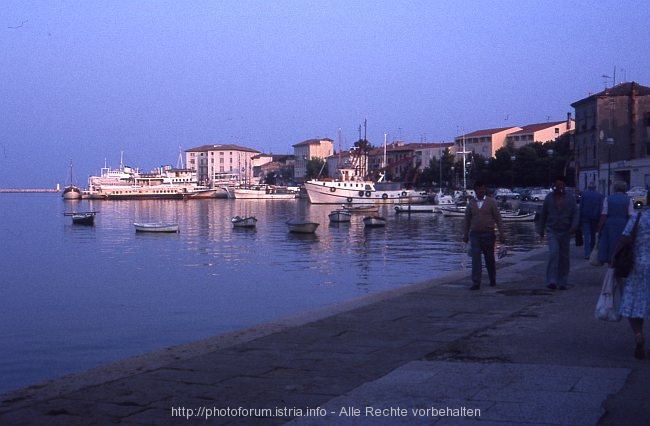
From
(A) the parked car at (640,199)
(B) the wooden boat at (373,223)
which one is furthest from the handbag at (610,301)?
(B) the wooden boat at (373,223)

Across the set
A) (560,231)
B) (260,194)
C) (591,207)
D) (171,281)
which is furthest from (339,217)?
(260,194)

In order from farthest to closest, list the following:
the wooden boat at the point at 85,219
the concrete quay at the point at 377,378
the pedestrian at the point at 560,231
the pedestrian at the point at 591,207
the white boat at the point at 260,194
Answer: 1. the white boat at the point at 260,194
2. the wooden boat at the point at 85,219
3. the pedestrian at the point at 591,207
4. the pedestrian at the point at 560,231
5. the concrete quay at the point at 377,378

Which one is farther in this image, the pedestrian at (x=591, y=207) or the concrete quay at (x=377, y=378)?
the pedestrian at (x=591, y=207)

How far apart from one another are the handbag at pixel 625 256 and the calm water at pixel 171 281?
8437 millimetres

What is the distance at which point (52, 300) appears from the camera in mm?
23516

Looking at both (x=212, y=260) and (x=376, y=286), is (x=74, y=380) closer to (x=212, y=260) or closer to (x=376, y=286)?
(x=376, y=286)

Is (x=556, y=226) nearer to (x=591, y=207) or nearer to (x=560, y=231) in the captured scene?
(x=560, y=231)

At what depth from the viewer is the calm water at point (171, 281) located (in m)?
15.8

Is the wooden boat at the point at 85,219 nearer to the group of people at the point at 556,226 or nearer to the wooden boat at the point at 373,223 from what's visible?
the wooden boat at the point at 373,223

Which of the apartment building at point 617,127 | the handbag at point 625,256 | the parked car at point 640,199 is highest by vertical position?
the apartment building at point 617,127

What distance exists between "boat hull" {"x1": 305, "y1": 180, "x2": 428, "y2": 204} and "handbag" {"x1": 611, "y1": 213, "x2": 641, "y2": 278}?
3678 inches

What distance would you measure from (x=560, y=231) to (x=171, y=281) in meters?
17.3

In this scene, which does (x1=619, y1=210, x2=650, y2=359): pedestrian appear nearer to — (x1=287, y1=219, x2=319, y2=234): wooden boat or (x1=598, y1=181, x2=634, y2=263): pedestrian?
(x1=598, y1=181, x2=634, y2=263): pedestrian

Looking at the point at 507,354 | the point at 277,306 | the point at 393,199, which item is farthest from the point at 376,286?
the point at 393,199
